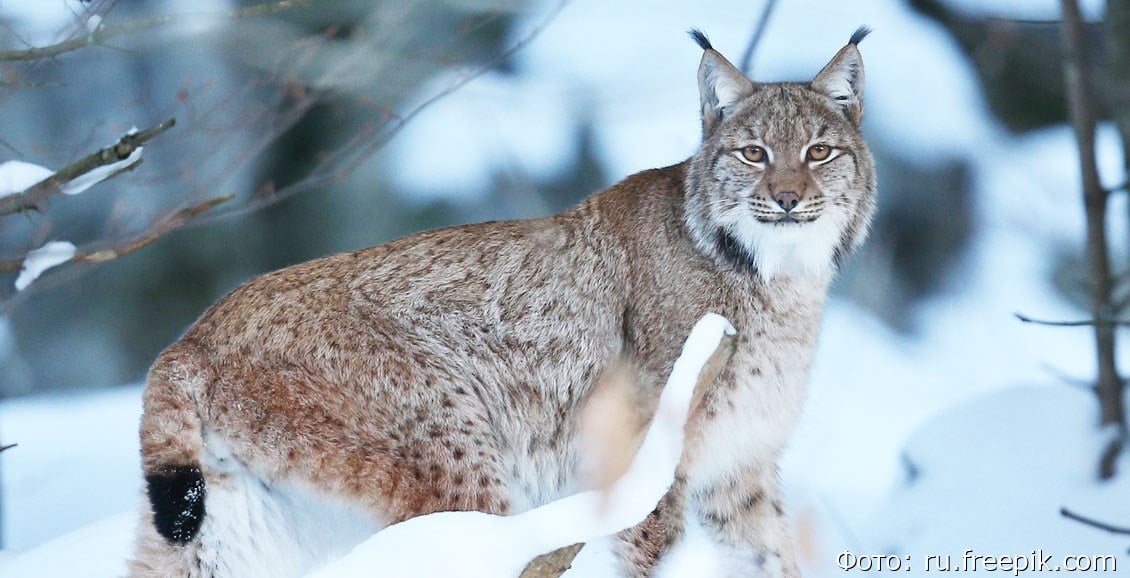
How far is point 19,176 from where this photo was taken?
13.2 ft

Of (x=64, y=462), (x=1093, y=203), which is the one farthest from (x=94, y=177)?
(x=64, y=462)

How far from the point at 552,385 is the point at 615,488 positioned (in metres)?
1.39

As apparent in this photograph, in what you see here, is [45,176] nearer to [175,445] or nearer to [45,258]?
[45,258]

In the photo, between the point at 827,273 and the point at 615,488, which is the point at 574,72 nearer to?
the point at 827,273

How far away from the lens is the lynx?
151 inches

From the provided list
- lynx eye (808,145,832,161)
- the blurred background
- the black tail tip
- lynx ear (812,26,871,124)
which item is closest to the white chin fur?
lynx eye (808,145,832,161)

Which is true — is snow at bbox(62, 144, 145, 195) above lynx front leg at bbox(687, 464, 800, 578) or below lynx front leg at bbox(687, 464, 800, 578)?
above

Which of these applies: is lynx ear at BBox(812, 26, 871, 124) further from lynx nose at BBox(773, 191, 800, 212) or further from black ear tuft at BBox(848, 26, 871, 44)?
lynx nose at BBox(773, 191, 800, 212)

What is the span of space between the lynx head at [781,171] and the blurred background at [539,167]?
2966 millimetres

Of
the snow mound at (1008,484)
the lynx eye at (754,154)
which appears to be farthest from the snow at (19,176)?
the snow mound at (1008,484)

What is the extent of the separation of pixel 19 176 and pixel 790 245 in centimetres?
265

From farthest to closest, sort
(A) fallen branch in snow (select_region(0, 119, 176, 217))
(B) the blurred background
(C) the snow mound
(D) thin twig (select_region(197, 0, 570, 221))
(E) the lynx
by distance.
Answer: (B) the blurred background
(D) thin twig (select_region(197, 0, 570, 221))
(C) the snow mound
(E) the lynx
(A) fallen branch in snow (select_region(0, 119, 176, 217))

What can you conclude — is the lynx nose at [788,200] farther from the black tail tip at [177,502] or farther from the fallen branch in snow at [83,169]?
the black tail tip at [177,502]

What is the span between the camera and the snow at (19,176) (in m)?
3.93
